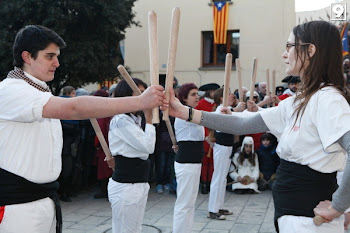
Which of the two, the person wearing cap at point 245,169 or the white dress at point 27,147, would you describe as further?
the person wearing cap at point 245,169

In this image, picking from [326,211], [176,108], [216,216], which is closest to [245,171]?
[216,216]

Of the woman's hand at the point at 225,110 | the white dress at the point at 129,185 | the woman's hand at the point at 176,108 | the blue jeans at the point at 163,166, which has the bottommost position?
the blue jeans at the point at 163,166

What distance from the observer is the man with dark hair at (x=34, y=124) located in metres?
2.23

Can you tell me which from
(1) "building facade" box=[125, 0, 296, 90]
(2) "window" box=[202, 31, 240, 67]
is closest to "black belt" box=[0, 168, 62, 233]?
(1) "building facade" box=[125, 0, 296, 90]

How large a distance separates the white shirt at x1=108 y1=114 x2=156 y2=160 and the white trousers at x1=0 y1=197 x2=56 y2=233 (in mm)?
1474

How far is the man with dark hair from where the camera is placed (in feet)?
7.32

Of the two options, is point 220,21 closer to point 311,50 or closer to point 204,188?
point 204,188

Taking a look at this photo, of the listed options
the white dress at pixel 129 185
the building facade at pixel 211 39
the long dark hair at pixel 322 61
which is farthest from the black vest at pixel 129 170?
the building facade at pixel 211 39

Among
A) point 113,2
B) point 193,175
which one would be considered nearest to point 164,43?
point 113,2

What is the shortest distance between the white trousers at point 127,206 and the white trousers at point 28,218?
1417 mm

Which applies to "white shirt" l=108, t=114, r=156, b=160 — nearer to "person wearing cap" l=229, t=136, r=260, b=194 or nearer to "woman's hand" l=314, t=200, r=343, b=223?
"woman's hand" l=314, t=200, r=343, b=223

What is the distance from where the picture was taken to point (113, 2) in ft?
49.0

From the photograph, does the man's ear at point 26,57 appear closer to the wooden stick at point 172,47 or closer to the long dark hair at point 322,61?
the wooden stick at point 172,47

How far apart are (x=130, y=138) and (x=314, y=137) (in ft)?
6.99
